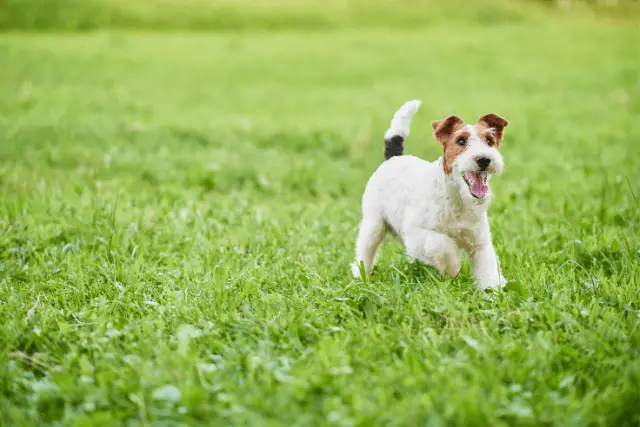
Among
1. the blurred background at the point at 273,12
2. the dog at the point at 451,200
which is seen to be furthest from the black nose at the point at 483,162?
the blurred background at the point at 273,12

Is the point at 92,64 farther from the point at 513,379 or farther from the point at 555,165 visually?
the point at 513,379

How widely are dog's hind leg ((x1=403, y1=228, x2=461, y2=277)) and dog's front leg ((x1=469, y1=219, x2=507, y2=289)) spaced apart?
0.12 meters

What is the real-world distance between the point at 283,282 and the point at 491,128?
60.8 inches

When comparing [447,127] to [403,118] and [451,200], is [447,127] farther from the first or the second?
[403,118]

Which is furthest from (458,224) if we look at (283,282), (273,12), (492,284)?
(273,12)

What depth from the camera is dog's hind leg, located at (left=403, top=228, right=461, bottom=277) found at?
370cm

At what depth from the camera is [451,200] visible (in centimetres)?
373

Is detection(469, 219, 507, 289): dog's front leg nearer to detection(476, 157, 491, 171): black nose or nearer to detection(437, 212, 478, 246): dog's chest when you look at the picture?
detection(437, 212, 478, 246): dog's chest

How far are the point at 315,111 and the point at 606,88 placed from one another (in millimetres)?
6442

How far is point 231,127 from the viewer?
376 inches

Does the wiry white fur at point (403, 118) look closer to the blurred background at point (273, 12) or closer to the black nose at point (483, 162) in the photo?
the black nose at point (483, 162)

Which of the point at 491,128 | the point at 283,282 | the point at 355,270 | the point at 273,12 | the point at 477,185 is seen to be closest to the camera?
the point at 477,185

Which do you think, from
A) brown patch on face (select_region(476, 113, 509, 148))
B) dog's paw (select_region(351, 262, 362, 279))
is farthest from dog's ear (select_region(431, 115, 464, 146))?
dog's paw (select_region(351, 262, 362, 279))

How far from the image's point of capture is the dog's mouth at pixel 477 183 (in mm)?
3508
